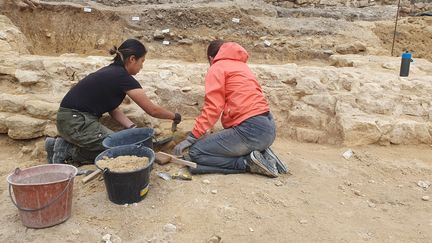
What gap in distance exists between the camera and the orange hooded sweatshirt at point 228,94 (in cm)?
357

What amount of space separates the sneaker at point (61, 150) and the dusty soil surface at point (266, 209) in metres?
0.53

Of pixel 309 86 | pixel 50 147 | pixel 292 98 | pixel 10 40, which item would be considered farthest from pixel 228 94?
pixel 10 40

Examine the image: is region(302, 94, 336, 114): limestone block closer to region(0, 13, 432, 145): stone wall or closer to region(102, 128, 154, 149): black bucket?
region(0, 13, 432, 145): stone wall

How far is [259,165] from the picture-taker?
3596 mm

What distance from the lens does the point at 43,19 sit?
33.3ft

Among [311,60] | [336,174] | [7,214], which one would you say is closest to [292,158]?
[336,174]

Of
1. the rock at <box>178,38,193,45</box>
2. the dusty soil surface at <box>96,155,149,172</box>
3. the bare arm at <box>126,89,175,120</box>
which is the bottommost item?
the dusty soil surface at <box>96,155,149,172</box>

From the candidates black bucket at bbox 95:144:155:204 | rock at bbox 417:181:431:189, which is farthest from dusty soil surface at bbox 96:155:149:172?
rock at bbox 417:181:431:189

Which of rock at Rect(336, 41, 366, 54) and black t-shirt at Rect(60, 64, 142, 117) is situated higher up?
black t-shirt at Rect(60, 64, 142, 117)

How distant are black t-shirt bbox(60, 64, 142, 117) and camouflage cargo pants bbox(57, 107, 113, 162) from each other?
6cm

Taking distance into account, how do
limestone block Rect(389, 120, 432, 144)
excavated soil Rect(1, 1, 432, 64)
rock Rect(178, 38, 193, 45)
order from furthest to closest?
rock Rect(178, 38, 193, 45) → excavated soil Rect(1, 1, 432, 64) → limestone block Rect(389, 120, 432, 144)

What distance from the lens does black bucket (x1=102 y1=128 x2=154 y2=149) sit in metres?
3.68

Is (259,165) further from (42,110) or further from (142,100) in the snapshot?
(42,110)

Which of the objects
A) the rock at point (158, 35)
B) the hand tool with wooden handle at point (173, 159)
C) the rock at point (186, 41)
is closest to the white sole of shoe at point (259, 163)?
the hand tool with wooden handle at point (173, 159)
